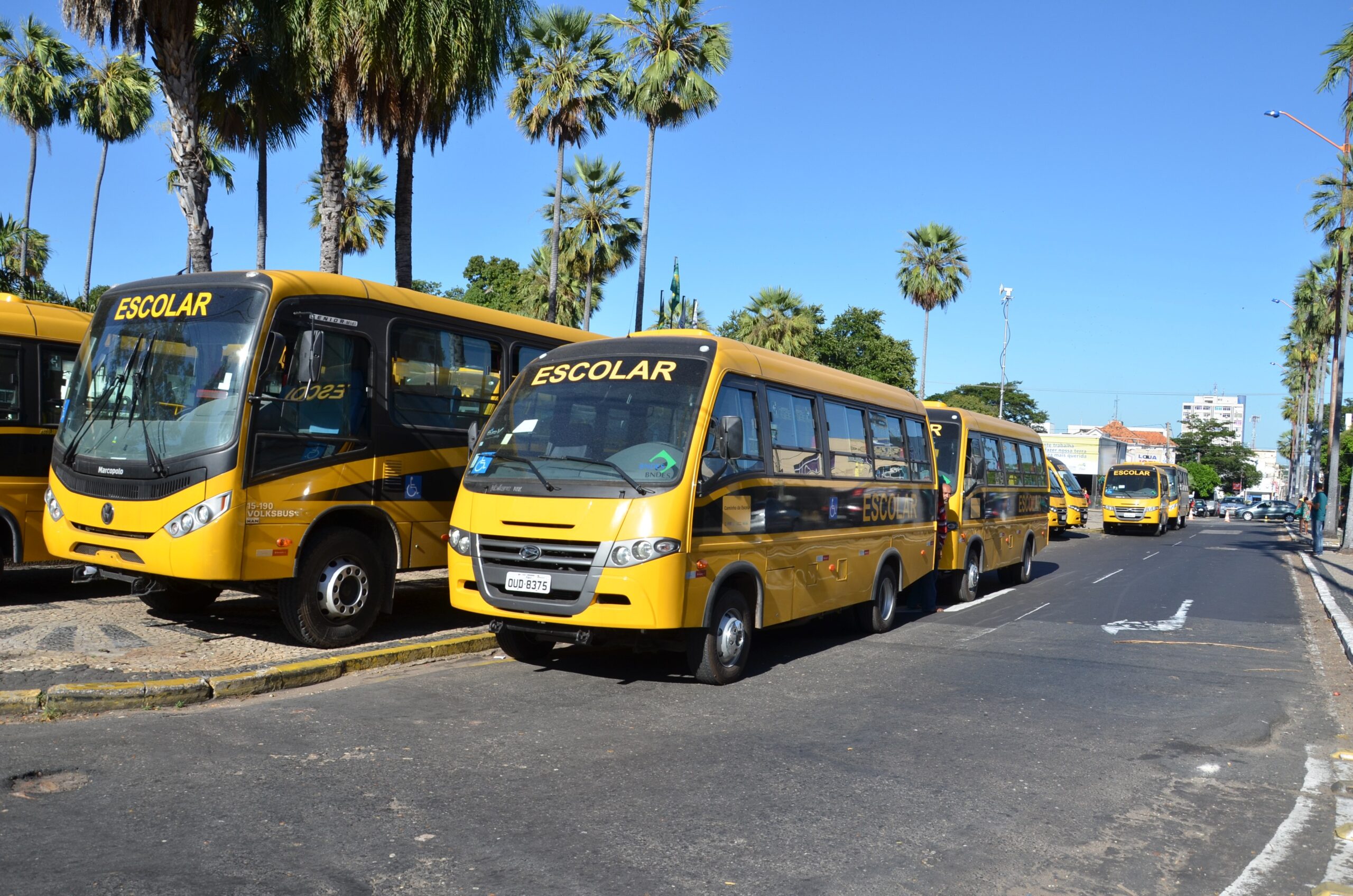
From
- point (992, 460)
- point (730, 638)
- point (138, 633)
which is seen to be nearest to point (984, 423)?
point (992, 460)

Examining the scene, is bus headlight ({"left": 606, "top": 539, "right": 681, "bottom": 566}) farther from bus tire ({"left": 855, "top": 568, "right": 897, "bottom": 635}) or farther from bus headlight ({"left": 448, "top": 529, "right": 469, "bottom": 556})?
bus tire ({"left": 855, "top": 568, "right": 897, "bottom": 635})

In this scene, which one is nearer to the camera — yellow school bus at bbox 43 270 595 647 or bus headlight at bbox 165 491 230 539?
bus headlight at bbox 165 491 230 539

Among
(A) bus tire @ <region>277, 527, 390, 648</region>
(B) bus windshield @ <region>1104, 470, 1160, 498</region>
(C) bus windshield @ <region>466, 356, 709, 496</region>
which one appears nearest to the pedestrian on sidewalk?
(B) bus windshield @ <region>1104, 470, 1160, 498</region>

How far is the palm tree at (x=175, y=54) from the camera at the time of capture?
14.7m

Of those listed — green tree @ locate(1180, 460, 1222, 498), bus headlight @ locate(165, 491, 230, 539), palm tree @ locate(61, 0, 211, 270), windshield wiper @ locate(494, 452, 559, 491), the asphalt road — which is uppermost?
palm tree @ locate(61, 0, 211, 270)

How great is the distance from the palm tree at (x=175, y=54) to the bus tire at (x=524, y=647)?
9.87 meters

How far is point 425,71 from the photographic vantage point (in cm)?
1603

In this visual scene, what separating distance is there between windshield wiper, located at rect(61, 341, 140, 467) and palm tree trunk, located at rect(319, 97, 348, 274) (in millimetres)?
9316

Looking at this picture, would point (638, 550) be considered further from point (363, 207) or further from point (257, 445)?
point (363, 207)

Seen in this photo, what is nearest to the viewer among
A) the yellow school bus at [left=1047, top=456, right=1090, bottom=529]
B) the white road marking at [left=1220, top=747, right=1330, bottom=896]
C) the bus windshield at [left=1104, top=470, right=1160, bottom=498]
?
the white road marking at [left=1220, top=747, right=1330, bottom=896]

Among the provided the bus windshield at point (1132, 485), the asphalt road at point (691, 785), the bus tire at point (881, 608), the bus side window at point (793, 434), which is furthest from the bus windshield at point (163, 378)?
the bus windshield at point (1132, 485)

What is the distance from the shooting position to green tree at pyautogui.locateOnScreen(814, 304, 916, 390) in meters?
73.9

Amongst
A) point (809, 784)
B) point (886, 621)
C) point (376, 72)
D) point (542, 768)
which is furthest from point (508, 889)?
point (376, 72)

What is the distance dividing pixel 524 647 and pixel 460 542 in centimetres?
129
